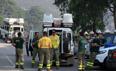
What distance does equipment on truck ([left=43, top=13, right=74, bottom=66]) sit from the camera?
82.0ft

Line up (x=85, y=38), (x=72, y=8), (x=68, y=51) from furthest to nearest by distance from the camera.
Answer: (x=72, y=8)
(x=68, y=51)
(x=85, y=38)

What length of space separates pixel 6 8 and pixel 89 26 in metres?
112

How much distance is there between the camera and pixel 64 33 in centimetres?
2548

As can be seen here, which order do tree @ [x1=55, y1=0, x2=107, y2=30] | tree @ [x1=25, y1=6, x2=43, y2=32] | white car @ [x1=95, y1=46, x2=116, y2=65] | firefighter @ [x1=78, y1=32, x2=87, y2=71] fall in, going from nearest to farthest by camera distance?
firefighter @ [x1=78, y1=32, x2=87, y2=71] < white car @ [x1=95, y1=46, x2=116, y2=65] < tree @ [x1=55, y1=0, x2=107, y2=30] < tree @ [x1=25, y1=6, x2=43, y2=32]

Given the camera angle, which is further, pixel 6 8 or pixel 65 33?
pixel 6 8

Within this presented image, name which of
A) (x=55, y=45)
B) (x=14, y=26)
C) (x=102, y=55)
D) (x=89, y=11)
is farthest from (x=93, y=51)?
(x=14, y=26)

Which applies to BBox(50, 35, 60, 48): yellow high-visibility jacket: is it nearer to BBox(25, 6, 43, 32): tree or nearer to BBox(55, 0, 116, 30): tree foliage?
BBox(55, 0, 116, 30): tree foliage

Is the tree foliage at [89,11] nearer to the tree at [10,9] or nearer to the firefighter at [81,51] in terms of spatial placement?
the firefighter at [81,51]

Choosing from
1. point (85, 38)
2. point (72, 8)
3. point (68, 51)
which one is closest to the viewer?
point (85, 38)

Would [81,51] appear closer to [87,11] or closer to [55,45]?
[55,45]

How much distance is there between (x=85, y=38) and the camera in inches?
872

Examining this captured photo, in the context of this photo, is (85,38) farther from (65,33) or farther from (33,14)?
(33,14)

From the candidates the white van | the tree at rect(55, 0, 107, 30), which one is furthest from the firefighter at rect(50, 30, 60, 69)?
→ the tree at rect(55, 0, 107, 30)

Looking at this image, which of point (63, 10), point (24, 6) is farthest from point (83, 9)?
point (24, 6)
